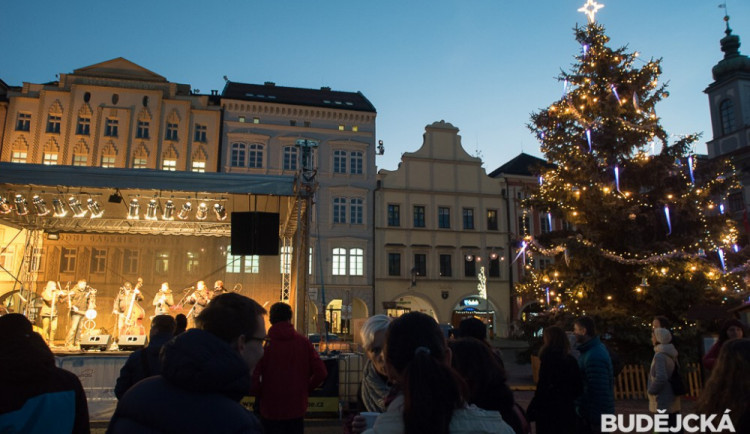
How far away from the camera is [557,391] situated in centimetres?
454

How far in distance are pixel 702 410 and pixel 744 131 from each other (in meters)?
38.1

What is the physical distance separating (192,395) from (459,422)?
941 mm

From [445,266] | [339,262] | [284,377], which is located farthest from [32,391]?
[445,266]

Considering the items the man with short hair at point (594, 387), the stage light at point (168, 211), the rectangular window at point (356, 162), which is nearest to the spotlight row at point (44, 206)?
the stage light at point (168, 211)

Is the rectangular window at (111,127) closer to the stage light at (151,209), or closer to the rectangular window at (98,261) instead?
the rectangular window at (98,261)

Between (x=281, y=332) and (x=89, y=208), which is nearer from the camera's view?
(x=281, y=332)

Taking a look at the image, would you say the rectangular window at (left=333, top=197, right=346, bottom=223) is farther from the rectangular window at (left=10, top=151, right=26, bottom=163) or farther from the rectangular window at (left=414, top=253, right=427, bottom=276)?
the rectangular window at (left=10, top=151, right=26, bottom=163)

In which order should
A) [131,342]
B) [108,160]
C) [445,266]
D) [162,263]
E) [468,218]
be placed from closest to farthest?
1. [131,342]
2. [162,263]
3. [108,160]
4. [445,266]
5. [468,218]

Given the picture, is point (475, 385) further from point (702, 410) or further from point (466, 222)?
point (466, 222)

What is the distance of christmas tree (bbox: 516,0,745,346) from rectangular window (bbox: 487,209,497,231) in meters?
17.6

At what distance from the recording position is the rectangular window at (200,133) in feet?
97.1

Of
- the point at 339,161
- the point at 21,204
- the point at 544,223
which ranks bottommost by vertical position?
the point at 21,204

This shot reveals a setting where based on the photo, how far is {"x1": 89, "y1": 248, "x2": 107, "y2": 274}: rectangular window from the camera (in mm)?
20109

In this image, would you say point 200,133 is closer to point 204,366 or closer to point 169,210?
point 169,210
